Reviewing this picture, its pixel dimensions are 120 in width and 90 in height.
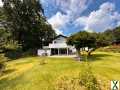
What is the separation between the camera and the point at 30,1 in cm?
7700

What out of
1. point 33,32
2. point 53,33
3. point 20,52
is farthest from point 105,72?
point 53,33

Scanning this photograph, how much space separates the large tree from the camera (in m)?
74.5

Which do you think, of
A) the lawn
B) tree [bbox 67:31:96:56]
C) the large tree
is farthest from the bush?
the large tree

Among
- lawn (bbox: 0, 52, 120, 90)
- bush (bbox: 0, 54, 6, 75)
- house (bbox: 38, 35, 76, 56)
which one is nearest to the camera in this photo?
lawn (bbox: 0, 52, 120, 90)

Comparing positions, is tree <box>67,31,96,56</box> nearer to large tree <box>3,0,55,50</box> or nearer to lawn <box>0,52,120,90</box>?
Answer: lawn <box>0,52,120,90</box>

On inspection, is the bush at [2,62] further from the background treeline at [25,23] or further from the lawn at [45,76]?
the background treeline at [25,23]

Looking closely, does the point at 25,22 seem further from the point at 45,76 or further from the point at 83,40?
the point at 45,76

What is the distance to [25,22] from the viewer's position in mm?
75875

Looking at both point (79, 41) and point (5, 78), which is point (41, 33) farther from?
point (5, 78)

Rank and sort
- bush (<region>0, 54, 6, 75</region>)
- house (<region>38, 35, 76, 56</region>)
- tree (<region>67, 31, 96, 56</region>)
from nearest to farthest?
bush (<region>0, 54, 6, 75</region>) < tree (<region>67, 31, 96, 56</region>) < house (<region>38, 35, 76, 56</region>)

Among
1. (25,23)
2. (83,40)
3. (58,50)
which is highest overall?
(25,23)

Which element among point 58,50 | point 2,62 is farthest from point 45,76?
point 58,50

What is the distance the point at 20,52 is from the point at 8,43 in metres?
31.0

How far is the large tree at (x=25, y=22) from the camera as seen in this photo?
7450cm
